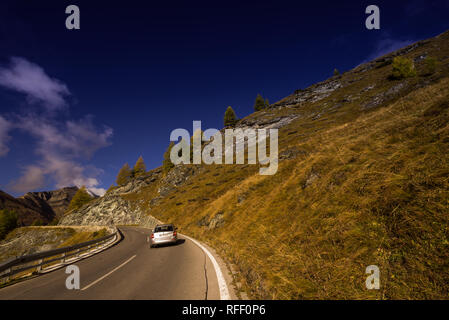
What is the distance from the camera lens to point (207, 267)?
22.9ft

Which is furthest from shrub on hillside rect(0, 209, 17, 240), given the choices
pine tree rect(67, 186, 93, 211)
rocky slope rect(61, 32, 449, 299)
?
rocky slope rect(61, 32, 449, 299)

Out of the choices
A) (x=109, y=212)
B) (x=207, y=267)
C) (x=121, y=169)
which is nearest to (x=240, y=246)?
(x=207, y=267)

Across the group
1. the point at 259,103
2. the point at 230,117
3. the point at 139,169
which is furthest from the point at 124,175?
the point at 259,103

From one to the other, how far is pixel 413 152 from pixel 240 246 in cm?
726

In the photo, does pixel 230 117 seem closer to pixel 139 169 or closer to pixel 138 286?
pixel 139 169

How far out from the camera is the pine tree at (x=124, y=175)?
88.7 m

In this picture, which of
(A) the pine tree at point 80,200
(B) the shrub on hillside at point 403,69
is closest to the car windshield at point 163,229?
(B) the shrub on hillside at point 403,69

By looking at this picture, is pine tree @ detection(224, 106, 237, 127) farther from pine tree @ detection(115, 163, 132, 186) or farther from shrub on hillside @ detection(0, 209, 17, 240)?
shrub on hillside @ detection(0, 209, 17, 240)

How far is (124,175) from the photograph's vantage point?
89.9 meters

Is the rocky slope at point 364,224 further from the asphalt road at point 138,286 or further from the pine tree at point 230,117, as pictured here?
the pine tree at point 230,117

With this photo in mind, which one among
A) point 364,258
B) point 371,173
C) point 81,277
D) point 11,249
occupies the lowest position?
point 11,249

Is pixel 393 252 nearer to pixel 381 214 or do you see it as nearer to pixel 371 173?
pixel 381 214

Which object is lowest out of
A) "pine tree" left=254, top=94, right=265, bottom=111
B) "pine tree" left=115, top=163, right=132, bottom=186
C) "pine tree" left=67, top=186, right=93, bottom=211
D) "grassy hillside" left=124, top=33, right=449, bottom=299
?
"pine tree" left=67, top=186, right=93, bottom=211

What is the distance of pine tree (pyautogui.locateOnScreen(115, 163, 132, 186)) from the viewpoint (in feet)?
291
